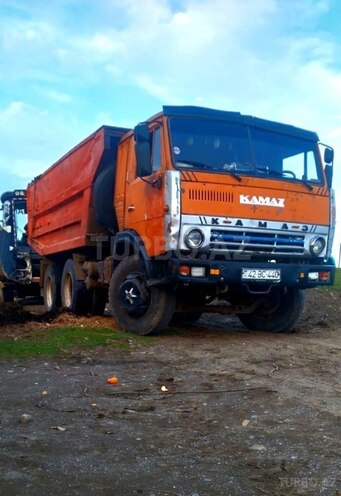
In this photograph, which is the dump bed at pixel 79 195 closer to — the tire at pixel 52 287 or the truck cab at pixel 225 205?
the tire at pixel 52 287

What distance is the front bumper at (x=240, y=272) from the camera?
24.8 feet

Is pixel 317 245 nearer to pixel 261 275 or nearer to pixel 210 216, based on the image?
pixel 261 275

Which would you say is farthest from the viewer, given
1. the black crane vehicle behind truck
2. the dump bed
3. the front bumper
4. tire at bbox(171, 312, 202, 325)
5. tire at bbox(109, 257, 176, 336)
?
the black crane vehicle behind truck

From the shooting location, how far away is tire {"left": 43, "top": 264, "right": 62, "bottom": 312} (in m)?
12.7

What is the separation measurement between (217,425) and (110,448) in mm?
898

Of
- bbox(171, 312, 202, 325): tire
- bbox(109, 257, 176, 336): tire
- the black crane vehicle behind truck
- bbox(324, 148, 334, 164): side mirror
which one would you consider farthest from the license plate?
the black crane vehicle behind truck

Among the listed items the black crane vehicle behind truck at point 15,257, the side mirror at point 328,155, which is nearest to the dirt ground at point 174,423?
the side mirror at point 328,155

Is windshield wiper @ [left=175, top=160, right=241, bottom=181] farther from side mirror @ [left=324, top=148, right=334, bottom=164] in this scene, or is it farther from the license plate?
side mirror @ [left=324, top=148, right=334, bottom=164]

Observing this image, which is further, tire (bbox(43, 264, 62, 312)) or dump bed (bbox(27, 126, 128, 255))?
tire (bbox(43, 264, 62, 312))

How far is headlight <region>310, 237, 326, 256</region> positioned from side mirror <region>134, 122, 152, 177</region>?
102 inches

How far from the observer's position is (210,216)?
302 inches

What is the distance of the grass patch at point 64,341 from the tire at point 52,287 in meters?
4.12

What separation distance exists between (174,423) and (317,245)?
4928 millimetres

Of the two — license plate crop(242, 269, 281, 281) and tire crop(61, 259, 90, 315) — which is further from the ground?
license plate crop(242, 269, 281, 281)
